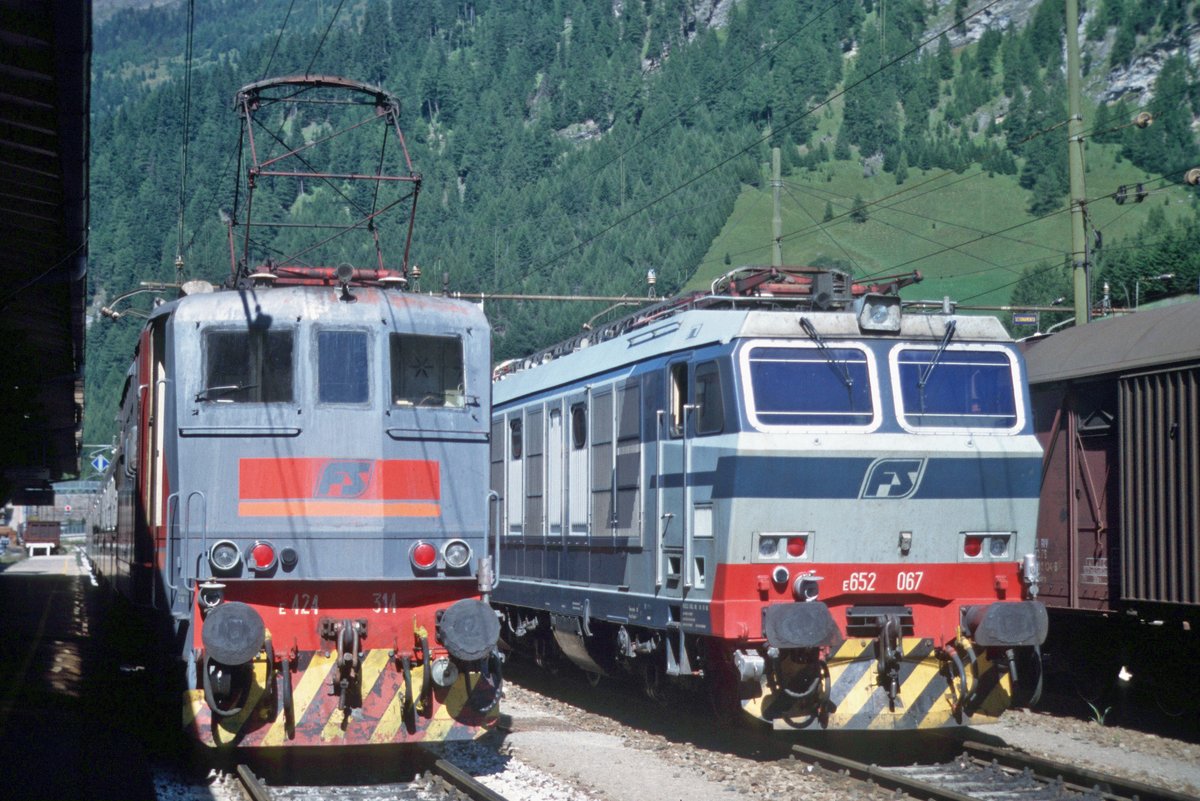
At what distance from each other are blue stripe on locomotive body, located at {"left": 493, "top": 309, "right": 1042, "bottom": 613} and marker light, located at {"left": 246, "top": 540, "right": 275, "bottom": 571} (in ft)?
11.4

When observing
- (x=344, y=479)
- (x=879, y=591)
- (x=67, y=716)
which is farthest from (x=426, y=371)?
(x=67, y=716)

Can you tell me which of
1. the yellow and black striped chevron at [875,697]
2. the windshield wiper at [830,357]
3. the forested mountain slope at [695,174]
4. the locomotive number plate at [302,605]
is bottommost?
the yellow and black striped chevron at [875,697]

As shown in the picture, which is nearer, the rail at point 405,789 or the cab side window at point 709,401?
the rail at point 405,789

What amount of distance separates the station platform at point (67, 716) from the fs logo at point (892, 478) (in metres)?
6.00

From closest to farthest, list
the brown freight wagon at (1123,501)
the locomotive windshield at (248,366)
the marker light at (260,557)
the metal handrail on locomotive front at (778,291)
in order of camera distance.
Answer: the marker light at (260,557) < the locomotive windshield at (248,366) < the metal handrail on locomotive front at (778,291) < the brown freight wagon at (1123,501)

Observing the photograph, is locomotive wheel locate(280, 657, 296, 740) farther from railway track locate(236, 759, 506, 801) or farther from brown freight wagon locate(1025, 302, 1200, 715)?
brown freight wagon locate(1025, 302, 1200, 715)

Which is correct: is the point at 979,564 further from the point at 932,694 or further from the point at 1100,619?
the point at 1100,619

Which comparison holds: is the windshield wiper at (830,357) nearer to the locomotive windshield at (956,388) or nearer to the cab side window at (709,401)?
the locomotive windshield at (956,388)

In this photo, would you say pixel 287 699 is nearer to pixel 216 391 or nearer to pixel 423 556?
pixel 423 556

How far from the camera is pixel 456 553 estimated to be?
36.4 ft

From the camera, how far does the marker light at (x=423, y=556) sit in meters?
10.9

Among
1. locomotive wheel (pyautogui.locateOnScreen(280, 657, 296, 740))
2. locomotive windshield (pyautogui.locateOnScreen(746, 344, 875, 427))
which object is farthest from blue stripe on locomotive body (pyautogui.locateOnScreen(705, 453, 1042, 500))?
locomotive wheel (pyautogui.locateOnScreen(280, 657, 296, 740))

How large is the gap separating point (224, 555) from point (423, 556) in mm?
1468

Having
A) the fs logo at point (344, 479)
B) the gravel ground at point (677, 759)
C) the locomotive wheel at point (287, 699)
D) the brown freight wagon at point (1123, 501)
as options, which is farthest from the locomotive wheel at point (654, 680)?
the brown freight wagon at point (1123, 501)
